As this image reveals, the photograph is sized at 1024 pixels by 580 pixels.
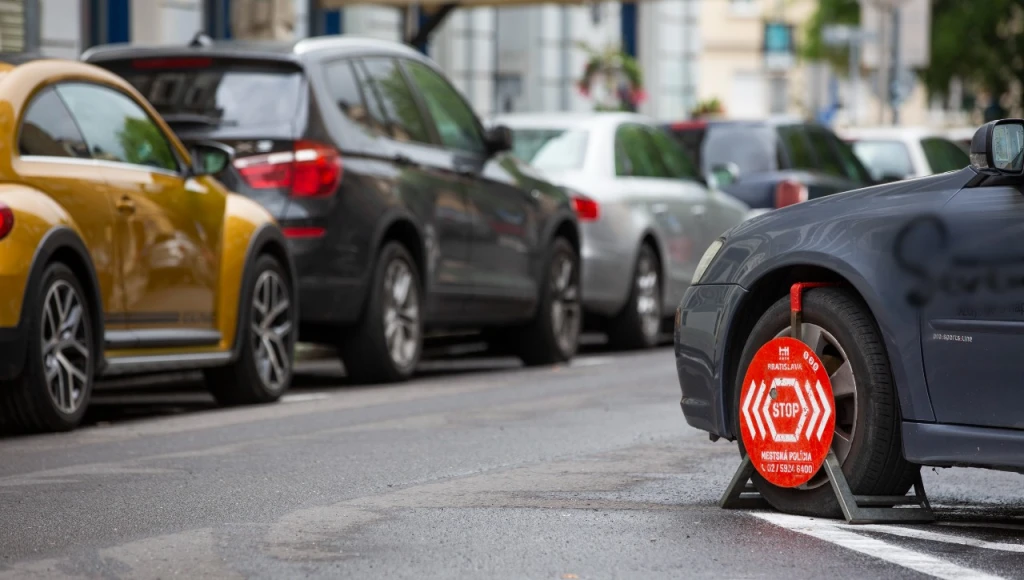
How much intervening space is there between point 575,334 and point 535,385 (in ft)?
7.15

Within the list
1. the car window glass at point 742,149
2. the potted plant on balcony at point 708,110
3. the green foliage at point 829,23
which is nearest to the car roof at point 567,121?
the car window glass at point 742,149

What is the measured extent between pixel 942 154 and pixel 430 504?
53.0ft

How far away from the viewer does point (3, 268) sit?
8.39 m

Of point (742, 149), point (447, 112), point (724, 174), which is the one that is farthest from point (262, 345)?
point (742, 149)

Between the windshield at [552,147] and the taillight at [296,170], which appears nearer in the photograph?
the taillight at [296,170]

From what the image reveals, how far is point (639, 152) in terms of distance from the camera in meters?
15.6

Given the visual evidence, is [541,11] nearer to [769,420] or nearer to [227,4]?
[227,4]

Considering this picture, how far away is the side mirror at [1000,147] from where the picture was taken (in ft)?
19.7

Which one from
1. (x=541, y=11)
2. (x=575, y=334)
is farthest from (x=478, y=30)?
(x=575, y=334)

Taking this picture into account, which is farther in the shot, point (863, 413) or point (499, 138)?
point (499, 138)

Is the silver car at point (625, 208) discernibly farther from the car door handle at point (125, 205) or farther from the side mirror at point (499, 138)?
the car door handle at point (125, 205)

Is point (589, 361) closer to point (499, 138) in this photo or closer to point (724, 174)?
point (499, 138)

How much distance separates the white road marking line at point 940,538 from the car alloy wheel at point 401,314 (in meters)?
5.76

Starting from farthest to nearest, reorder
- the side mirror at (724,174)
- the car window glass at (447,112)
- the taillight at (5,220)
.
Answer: the side mirror at (724,174) → the car window glass at (447,112) → the taillight at (5,220)
